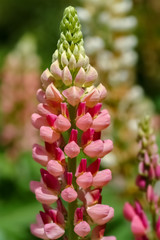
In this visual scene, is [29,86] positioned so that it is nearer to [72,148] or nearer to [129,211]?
[129,211]

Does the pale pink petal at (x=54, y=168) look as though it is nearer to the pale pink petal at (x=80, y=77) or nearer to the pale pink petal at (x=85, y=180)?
the pale pink petal at (x=85, y=180)

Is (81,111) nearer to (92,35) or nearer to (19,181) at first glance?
(92,35)

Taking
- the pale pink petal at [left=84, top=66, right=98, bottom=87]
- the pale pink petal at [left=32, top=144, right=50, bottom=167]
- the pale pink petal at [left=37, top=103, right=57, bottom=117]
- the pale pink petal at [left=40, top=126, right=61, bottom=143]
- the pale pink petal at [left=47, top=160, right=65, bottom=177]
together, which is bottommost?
the pale pink petal at [left=47, top=160, right=65, bottom=177]

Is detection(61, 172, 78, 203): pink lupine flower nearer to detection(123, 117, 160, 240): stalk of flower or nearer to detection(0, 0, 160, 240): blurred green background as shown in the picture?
detection(123, 117, 160, 240): stalk of flower

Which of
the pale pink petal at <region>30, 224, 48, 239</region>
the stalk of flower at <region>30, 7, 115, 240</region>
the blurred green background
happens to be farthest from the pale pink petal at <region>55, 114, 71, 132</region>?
the blurred green background

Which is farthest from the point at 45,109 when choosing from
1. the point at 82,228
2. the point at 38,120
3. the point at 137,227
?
the point at 137,227

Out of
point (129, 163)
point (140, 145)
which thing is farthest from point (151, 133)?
point (129, 163)
